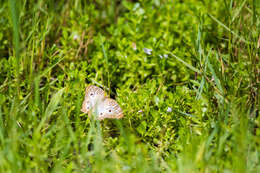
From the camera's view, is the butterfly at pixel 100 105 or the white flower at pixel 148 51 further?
the white flower at pixel 148 51

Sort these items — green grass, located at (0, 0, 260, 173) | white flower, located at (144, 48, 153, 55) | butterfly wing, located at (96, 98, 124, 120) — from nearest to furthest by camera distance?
green grass, located at (0, 0, 260, 173), butterfly wing, located at (96, 98, 124, 120), white flower, located at (144, 48, 153, 55)

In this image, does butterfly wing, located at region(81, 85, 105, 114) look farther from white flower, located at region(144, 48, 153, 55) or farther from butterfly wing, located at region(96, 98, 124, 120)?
white flower, located at region(144, 48, 153, 55)

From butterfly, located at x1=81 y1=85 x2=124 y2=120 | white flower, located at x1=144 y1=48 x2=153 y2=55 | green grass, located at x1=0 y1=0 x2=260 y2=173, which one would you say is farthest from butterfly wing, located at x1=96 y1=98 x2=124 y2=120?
white flower, located at x1=144 y1=48 x2=153 y2=55

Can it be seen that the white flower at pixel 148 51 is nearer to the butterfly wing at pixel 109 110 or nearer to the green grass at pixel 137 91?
the green grass at pixel 137 91

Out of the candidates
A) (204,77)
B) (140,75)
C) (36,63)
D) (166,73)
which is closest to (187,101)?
(204,77)

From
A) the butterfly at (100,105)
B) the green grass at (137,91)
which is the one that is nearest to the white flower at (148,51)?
the green grass at (137,91)

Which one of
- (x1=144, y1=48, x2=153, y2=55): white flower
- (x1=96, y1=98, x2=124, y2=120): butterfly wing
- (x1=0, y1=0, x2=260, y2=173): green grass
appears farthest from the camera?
(x1=144, y1=48, x2=153, y2=55): white flower

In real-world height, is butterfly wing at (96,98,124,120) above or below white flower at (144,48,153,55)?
below

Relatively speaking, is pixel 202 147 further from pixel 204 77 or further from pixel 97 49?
pixel 97 49
